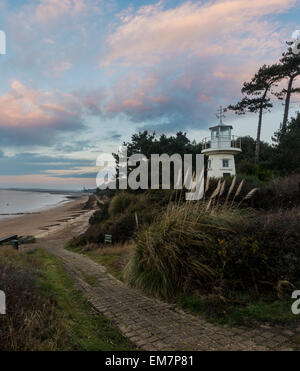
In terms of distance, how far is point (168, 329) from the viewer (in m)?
3.55

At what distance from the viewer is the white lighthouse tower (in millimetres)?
19516

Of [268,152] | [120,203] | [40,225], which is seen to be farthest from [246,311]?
[40,225]

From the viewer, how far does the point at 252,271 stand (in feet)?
14.8

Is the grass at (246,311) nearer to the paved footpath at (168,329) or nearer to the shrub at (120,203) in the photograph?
the paved footpath at (168,329)

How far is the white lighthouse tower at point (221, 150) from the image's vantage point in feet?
64.0

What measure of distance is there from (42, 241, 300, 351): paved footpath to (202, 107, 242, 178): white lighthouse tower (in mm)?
15819

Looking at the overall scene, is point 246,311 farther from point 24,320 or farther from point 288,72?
point 288,72

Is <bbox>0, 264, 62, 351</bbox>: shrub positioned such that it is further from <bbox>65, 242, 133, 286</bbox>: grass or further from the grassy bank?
<bbox>65, 242, 133, 286</bbox>: grass

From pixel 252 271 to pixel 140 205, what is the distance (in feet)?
23.5

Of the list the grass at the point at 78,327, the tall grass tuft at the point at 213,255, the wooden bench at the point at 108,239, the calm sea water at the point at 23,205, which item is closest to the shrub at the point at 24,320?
the grass at the point at 78,327

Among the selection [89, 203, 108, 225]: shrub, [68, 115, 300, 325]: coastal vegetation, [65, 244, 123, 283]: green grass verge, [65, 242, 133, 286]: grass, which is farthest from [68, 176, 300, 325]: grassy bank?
[89, 203, 108, 225]: shrub
